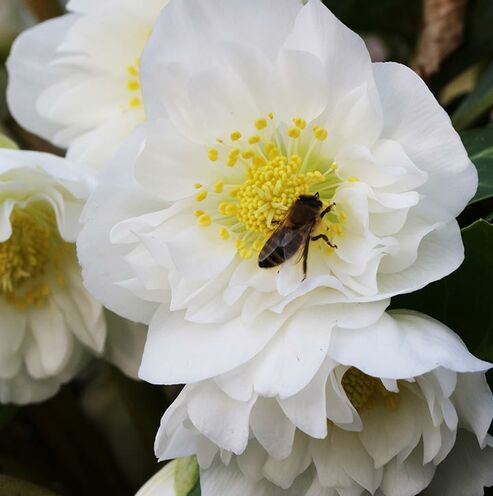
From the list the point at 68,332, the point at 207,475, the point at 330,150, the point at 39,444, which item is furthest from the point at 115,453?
the point at 330,150

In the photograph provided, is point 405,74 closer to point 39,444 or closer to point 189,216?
point 189,216

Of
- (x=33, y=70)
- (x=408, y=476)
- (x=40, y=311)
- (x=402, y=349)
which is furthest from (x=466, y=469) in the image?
(x=33, y=70)

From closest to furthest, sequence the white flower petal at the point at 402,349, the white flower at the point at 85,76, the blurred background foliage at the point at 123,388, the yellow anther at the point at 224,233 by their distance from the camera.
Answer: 1. the white flower petal at the point at 402,349
2. the yellow anther at the point at 224,233
3. the white flower at the point at 85,76
4. the blurred background foliage at the point at 123,388

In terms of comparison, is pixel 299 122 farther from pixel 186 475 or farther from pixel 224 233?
pixel 186 475

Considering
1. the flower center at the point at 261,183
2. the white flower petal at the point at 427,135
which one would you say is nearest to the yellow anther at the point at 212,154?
the flower center at the point at 261,183

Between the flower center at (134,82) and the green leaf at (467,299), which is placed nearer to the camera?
the green leaf at (467,299)

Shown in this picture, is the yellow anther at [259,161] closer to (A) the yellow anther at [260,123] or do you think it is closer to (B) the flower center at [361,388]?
(A) the yellow anther at [260,123]
